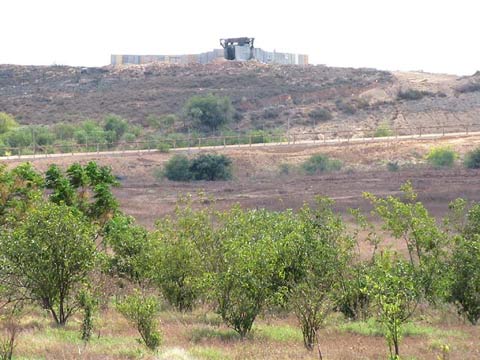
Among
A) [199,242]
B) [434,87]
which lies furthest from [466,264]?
[434,87]

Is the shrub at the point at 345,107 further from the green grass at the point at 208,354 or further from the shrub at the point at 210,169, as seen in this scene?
the green grass at the point at 208,354

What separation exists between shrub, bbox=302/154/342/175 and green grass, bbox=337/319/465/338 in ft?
146

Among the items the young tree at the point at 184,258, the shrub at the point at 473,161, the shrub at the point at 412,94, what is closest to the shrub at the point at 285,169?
the shrub at the point at 473,161

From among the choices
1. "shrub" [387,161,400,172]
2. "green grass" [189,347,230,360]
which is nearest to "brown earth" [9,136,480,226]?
"shrub" [387,161,400,172]

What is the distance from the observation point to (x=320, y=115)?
87.4 meters

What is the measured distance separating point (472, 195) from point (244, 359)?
33419 mm

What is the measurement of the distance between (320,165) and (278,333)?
4718cm

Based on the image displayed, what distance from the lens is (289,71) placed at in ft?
359

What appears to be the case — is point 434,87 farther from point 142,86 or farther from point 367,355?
point 367,355

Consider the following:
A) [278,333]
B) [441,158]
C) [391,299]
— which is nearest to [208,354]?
[278,333]

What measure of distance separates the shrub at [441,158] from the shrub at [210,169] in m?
16.1

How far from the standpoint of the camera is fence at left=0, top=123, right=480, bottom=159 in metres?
68.6

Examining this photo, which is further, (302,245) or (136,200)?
(136,200)

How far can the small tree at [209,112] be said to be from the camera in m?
84.0
